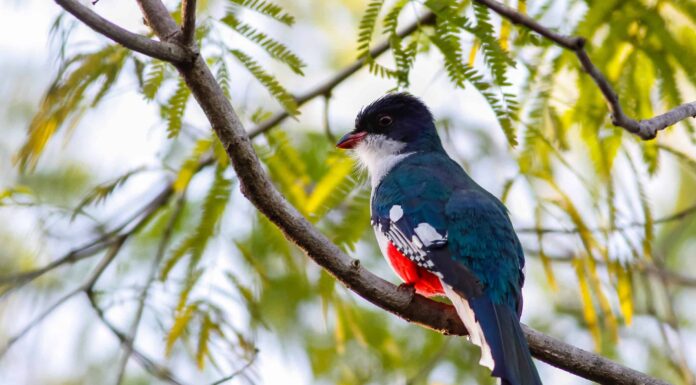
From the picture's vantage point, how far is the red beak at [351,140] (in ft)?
17.3

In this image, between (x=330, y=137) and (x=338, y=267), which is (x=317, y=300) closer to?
(x=330, y=137)

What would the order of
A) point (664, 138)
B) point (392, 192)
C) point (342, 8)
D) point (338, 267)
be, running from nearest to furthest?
1. point (338, 267)
2. point (392, 192)
3. point (664, 138)
4. point (342, 8)

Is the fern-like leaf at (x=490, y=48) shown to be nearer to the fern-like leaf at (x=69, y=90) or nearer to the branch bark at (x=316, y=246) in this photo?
the branch bark at (x=316, y=246)

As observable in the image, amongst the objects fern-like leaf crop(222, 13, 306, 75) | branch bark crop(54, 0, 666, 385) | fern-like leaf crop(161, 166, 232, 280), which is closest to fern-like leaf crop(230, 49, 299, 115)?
fern-like leaf crop(222, 13, 306, 75)

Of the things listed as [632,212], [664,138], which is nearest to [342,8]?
[664,138]

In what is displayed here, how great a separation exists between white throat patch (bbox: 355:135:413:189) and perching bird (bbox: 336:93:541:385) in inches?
1.0

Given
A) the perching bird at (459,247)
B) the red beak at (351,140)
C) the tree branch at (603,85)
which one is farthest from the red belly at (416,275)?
the tree branch at (603,85)

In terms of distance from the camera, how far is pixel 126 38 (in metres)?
3.04

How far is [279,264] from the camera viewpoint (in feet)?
23.5

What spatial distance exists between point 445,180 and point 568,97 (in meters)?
0.81

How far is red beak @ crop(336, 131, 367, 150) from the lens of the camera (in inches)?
208

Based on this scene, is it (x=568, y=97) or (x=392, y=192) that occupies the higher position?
(x=568, y=97)

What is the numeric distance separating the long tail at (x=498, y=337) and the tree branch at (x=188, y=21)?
59.5 inches

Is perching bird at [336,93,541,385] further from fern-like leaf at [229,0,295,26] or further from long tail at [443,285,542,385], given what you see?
fern-like leaf at [229,0,295,26]
